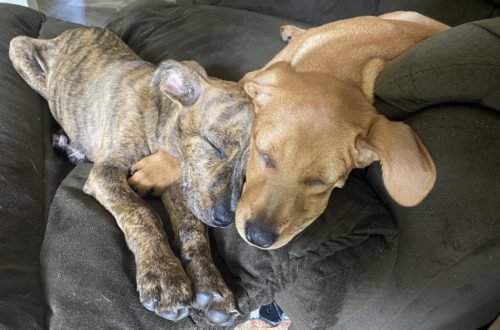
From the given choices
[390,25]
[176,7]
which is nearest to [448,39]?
[390,25]

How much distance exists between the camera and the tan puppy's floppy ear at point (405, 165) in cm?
131

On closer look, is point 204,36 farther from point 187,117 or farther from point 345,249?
point 345,249

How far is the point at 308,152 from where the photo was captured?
1.41 metres

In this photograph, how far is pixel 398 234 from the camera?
5.04 ft

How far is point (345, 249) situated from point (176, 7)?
2.76 metres

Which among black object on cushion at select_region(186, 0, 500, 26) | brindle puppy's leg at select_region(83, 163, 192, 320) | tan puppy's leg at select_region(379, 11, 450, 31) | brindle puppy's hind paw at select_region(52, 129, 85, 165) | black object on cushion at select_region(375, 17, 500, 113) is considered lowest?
black object on cushion at select_region(186, 0, 500, 26)

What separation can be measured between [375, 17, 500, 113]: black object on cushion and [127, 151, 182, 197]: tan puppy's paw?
934 mm

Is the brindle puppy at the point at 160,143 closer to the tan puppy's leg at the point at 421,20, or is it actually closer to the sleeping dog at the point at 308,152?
the sleeping dog at the point at 308,152

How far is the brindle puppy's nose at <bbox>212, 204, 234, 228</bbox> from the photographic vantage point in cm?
161

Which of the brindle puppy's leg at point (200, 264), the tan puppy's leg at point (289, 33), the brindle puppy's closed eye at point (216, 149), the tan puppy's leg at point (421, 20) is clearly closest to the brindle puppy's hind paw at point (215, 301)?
the brindle puppy's leg at point (200, 264)

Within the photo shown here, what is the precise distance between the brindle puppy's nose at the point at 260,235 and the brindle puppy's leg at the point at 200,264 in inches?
9.8

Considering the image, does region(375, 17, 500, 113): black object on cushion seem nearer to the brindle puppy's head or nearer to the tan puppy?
the tan puppy

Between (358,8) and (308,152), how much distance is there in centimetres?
228

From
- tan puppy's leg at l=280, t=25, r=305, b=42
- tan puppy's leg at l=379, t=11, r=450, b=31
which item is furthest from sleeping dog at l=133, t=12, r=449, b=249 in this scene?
tan puppy's leg at l=280, t=25, r=305, b=42
